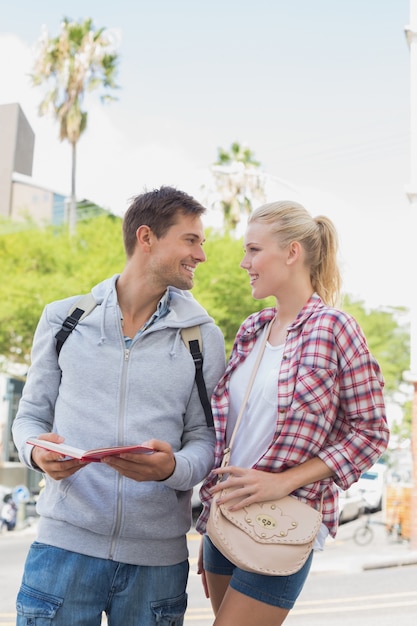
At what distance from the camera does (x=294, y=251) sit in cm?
307

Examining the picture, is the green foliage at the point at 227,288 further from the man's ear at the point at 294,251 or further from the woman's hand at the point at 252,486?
the woman's hand at the point at 252,486

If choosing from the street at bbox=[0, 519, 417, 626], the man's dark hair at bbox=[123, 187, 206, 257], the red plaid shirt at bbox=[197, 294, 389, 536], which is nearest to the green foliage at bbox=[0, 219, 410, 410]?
the street at bbox=[0, 519, 417, 626]

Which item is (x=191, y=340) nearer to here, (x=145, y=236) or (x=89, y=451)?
(x=145, y=236)

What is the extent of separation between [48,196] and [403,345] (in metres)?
16.8

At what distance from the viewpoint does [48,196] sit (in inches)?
1307

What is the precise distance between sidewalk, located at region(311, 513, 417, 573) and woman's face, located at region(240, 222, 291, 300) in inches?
455

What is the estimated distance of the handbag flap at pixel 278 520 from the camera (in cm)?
276

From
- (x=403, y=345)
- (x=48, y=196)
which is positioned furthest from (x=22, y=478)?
(x=403, y=345)

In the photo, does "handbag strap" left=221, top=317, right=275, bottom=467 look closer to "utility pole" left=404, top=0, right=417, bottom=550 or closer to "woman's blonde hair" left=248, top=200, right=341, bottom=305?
"woman's blonde hair" left=248, top=200, right=341, bottom=305

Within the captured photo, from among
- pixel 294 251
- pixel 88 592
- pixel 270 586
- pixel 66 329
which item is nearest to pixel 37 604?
pixel 88 592

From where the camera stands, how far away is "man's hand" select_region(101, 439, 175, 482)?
Answer: 2.62 metres

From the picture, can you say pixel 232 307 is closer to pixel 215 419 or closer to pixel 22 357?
pixel 22 357

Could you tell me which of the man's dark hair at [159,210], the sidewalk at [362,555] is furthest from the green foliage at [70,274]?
the man's dark hair at [159,210]

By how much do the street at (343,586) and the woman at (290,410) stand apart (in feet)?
20.7
